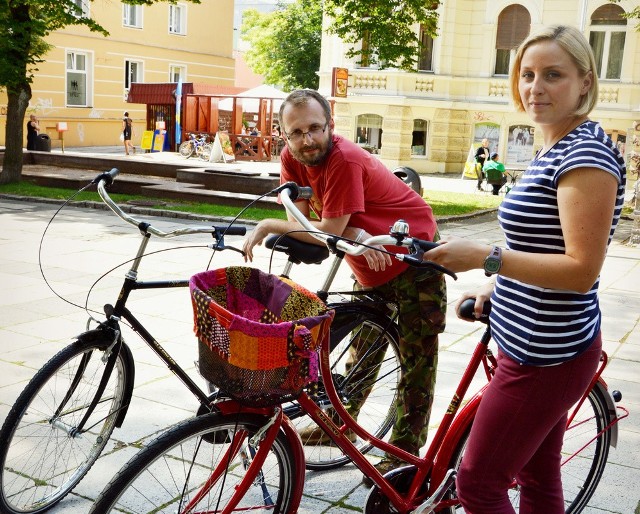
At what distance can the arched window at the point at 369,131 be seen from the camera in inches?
1092

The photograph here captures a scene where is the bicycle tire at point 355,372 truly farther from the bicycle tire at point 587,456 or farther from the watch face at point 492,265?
the watch face at point 492,265

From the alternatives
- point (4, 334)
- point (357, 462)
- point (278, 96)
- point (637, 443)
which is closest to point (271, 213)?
point (4, 334)

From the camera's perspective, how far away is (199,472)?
2.64 m

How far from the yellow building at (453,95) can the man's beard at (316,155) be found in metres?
23.4

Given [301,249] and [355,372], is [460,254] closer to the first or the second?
[301,249]

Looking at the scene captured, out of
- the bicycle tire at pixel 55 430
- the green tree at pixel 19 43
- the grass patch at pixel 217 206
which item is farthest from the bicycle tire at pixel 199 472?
the green tree at pixel 19 43

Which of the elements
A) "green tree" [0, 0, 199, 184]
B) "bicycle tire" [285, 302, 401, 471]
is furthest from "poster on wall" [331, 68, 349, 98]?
"bicycle tire" [285, 302, 401, 471]

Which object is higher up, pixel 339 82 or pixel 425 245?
pixel 339 82

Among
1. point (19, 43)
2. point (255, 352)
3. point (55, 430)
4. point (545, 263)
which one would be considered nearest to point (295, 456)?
point (255, 352)

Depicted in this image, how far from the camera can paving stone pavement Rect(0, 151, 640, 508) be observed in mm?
3811

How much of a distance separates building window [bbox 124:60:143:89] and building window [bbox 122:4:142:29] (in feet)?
5.56

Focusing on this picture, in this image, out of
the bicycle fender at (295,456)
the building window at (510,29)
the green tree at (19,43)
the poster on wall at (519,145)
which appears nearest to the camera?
the bicycle fender at (295,456)

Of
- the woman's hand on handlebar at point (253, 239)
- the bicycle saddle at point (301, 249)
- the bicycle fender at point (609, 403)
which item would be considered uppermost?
the woman's hand on handlebar at point (253, 239)

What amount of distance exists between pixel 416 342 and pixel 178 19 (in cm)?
3903
